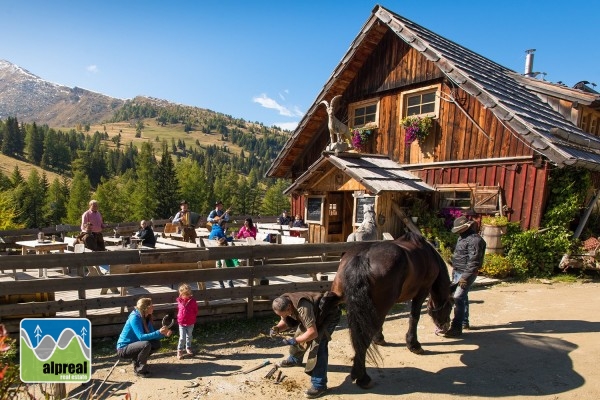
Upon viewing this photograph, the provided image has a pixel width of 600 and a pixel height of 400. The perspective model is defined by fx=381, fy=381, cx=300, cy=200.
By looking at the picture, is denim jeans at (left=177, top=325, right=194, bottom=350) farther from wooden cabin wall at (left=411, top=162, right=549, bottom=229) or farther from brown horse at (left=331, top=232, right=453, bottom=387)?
wooden cabin wall at (left=411, top=162, right=549, bottom=229)

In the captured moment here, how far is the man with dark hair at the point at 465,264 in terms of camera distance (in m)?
6.11

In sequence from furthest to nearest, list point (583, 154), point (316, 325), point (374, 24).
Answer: point (374, 24) → point (583, 154) → point (316, 325)

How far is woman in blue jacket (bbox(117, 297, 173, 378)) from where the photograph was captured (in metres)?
4.84

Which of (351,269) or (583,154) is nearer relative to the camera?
(351,269)

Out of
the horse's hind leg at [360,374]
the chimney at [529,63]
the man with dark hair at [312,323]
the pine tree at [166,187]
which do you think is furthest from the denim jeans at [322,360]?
the pine tree at [166,187]

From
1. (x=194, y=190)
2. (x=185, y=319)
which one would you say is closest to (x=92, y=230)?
(x=185, y=319)

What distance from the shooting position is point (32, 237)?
14492 mm

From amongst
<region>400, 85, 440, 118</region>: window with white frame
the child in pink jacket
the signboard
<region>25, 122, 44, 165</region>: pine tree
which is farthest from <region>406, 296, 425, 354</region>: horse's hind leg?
<region>25, 122, 44, 165</region>: pine tree

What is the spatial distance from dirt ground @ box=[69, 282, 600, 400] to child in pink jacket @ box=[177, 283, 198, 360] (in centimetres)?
18

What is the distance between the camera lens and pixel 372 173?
38.9 feet

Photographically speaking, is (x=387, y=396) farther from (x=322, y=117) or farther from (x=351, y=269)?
(x=322, y=117)

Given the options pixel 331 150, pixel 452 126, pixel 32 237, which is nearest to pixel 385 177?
pixel 331 150

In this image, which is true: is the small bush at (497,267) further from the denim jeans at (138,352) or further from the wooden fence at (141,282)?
the denim jeans at (138,352)

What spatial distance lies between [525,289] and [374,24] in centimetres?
1028
